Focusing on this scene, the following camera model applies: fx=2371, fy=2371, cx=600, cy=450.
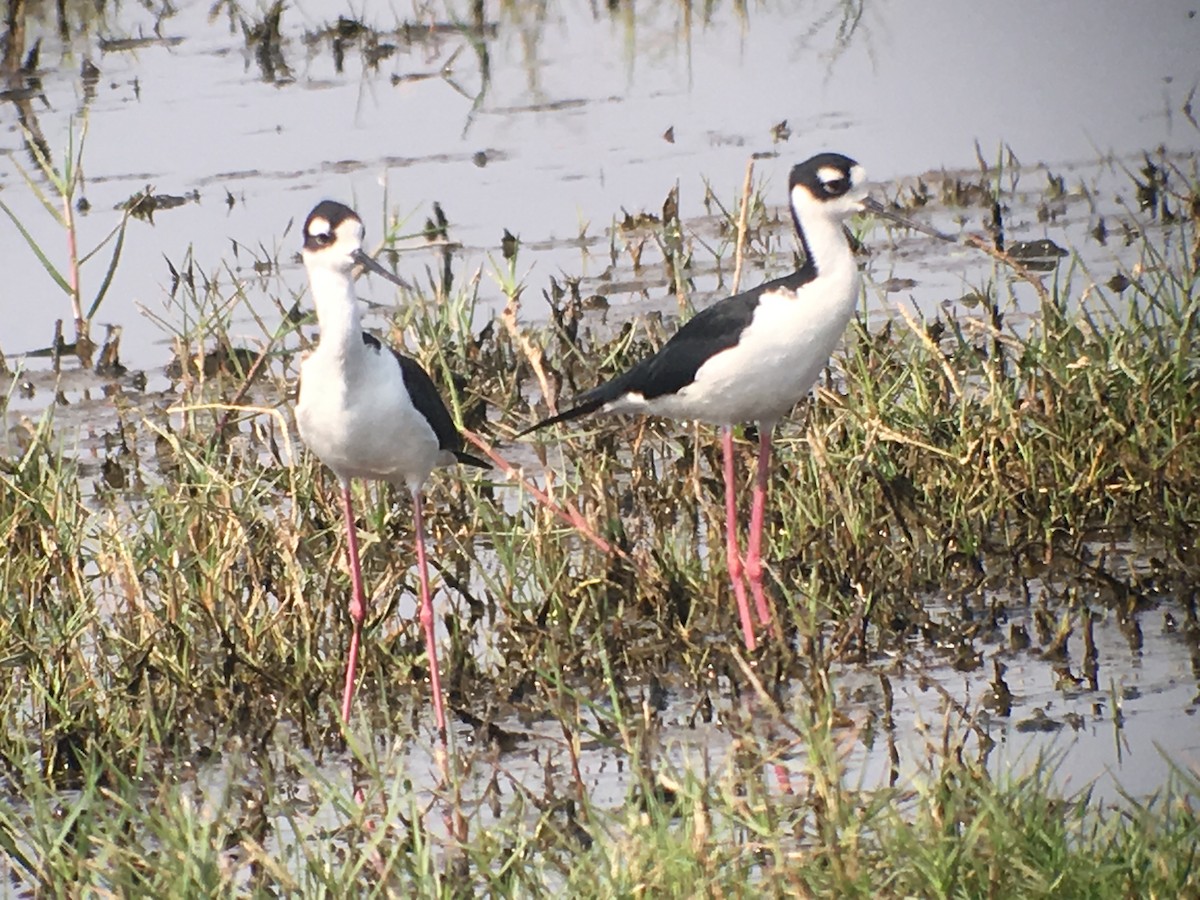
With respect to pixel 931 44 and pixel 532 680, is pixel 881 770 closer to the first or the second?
pixel 532 680

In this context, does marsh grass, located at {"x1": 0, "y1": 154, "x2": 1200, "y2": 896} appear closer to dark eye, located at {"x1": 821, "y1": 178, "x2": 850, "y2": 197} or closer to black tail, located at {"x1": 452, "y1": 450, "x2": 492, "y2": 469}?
black tail, located at {"x1": 452, "y1": 450, "x2": 492, "y2": 469}

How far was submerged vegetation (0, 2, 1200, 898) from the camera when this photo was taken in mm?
3479

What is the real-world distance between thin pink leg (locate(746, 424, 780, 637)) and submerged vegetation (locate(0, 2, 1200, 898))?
0.26 feet

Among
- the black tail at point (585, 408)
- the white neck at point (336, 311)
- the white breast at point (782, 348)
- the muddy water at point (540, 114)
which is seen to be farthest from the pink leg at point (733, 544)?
the muddy water at point (540, 114)

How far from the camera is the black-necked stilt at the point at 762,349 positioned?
5.26 m

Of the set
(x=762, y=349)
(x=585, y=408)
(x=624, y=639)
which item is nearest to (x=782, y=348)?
(x=762, y=349)

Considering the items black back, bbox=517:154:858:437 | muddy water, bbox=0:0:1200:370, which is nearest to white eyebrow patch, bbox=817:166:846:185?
black back, bbox=517:154:858:437

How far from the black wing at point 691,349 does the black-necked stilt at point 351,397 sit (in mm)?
471

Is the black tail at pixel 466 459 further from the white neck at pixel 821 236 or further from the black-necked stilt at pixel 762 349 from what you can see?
the white neck at pixel 821 236

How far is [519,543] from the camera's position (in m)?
5.70

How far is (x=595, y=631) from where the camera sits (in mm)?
5039

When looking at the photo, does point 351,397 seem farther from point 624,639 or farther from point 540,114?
point 540,114

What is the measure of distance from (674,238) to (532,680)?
127 inches

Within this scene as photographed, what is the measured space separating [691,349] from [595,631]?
75 centimetres
